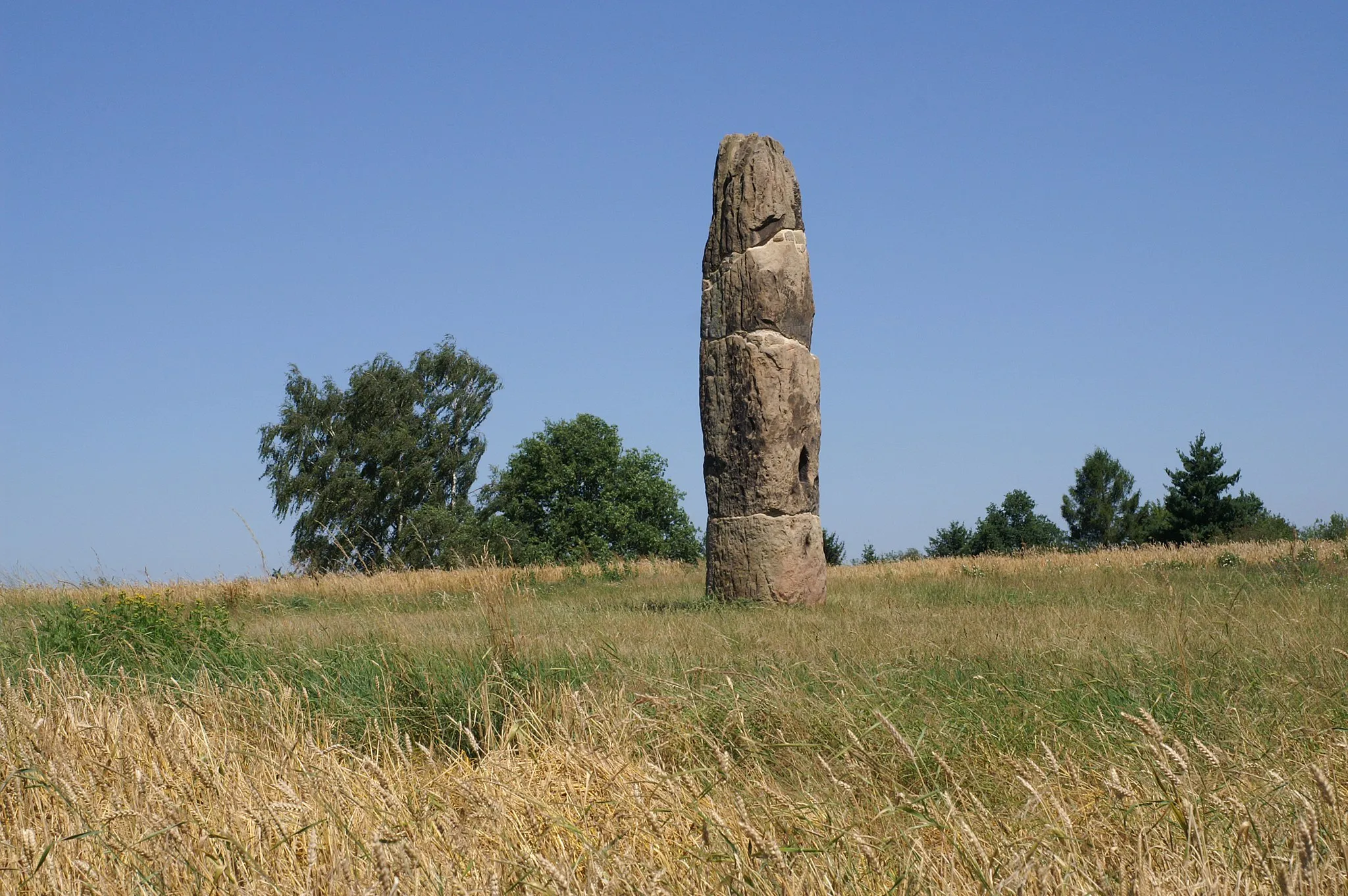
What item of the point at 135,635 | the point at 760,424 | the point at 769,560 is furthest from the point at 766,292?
the point at 135,635

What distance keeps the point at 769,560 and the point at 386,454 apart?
2344 cm

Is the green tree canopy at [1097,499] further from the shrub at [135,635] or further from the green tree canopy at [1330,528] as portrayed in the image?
the shrub at [135,635]

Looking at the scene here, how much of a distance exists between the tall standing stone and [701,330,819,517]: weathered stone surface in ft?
0.04

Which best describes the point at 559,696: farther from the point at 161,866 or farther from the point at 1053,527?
the point at 1053,527

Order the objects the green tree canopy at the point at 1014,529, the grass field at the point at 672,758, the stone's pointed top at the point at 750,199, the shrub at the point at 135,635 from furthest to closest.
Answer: the green tree canopy at the point at 1014,529
the stone's pointed top at the point at 750,199
the shrub at the point at 135,635
the grass field at the point at 672,758

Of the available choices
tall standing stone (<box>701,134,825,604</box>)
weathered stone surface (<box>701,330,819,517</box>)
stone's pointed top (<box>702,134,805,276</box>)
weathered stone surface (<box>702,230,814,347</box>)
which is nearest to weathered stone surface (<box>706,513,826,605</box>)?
tall standing stone (<box>701,134,825,604</box>)

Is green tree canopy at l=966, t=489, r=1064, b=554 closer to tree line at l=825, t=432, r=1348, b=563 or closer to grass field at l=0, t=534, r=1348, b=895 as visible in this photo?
tree line at l=825, t=432, r=1348, b=563

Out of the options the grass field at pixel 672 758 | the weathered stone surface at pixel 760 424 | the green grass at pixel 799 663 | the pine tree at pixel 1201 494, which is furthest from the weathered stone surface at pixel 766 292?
the pine tree at pixel 1201 494

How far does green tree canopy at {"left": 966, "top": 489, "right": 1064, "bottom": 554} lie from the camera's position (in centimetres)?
4128

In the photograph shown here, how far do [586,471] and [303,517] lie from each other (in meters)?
8.85

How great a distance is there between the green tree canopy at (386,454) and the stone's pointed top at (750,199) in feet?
65.6

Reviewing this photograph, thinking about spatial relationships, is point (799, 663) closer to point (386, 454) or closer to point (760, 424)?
point (760, 424)

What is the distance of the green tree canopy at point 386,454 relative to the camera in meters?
31.5

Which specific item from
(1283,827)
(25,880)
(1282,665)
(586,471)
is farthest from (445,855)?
(586,471)
